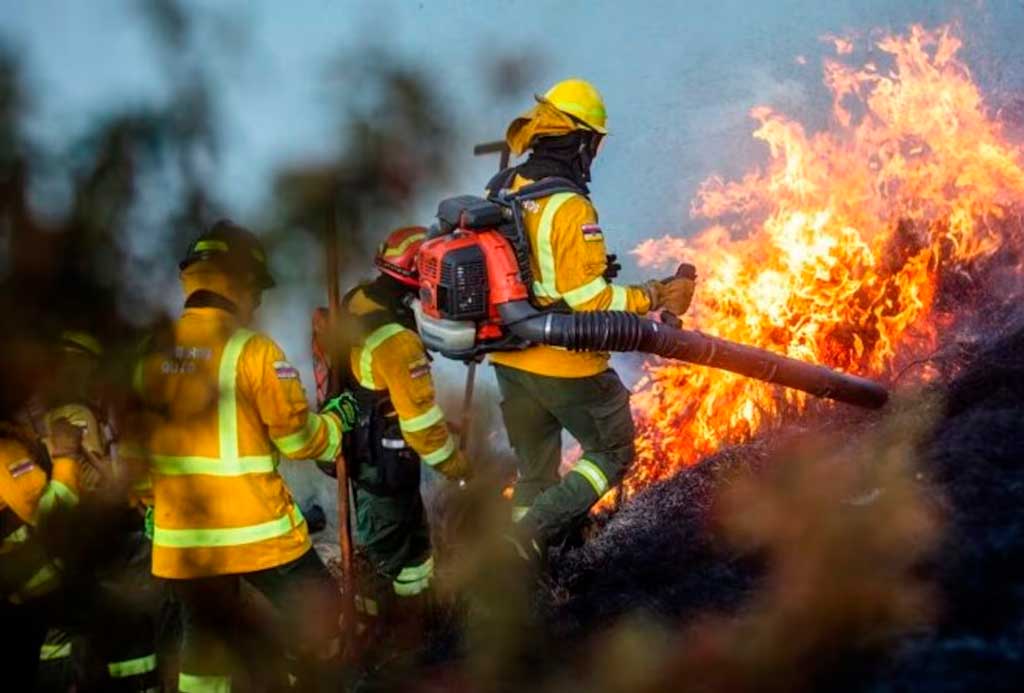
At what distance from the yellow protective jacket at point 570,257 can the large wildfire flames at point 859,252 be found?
1.85 m

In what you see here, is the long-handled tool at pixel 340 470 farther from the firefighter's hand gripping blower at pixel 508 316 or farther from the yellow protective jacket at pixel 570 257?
the yellow protective jacket at pixel 570 257

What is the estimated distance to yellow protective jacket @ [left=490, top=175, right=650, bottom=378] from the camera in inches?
164

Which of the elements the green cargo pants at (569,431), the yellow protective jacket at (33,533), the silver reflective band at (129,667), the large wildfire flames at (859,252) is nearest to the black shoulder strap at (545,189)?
the green cargo pants at (569,431)

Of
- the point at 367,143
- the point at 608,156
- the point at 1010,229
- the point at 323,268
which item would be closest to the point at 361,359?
the point at 323,268

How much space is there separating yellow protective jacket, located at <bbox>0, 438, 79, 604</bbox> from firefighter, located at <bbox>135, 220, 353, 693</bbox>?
787 mm

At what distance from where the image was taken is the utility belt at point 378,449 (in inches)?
187

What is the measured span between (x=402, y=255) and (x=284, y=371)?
4.24 ft

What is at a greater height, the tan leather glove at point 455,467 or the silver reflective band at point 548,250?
the silver reflective band at point 548,250

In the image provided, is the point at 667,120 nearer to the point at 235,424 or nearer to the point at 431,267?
the point at 431,267

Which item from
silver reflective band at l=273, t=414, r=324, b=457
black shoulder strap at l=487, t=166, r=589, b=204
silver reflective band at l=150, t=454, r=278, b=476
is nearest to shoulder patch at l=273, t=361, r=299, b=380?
silver reflective band at l=273, t=414, r=324, b=457

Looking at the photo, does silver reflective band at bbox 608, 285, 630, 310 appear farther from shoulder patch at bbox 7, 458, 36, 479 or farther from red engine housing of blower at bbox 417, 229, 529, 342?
shoulder patch at bbox 7, 458, 36, 479

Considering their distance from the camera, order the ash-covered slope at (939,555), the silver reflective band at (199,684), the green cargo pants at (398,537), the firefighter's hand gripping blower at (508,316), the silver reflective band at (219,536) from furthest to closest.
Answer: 1. the green cargo pants at (398,537)
2. the firefighter's hand gripping blower at (508,316)
3. the silver reflective band at (199,684)
4. the silver reflective band at (219,536)
5. the ash-covered slope at (939,555)

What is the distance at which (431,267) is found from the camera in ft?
14.0

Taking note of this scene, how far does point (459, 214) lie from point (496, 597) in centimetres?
176
